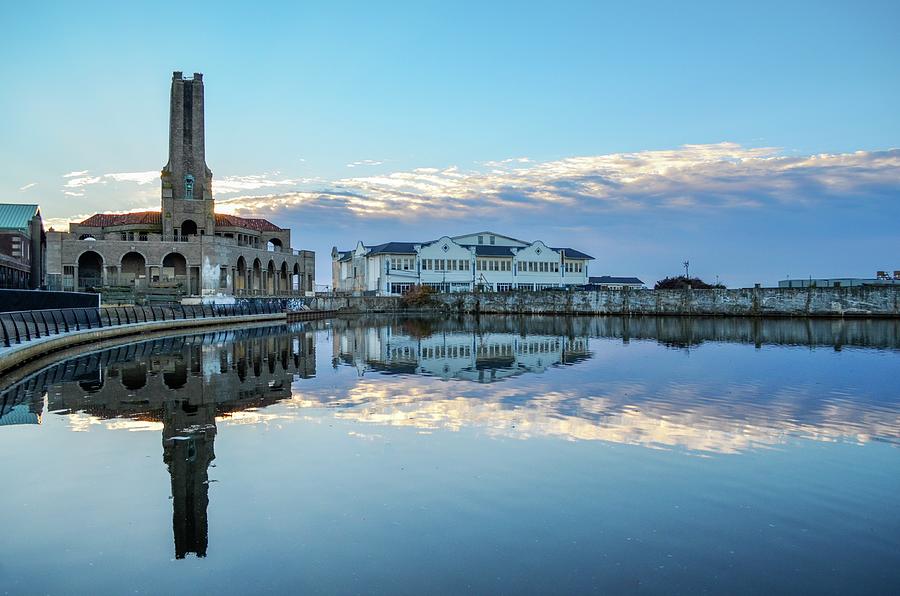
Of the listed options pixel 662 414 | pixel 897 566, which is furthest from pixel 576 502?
pixel 662 414

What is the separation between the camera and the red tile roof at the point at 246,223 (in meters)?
73.8

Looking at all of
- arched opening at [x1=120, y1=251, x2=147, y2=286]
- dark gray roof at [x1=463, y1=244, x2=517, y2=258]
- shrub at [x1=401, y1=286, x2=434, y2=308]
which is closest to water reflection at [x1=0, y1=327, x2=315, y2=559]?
arched opening at [x1=120, y1=251, x2=147, y2=286]

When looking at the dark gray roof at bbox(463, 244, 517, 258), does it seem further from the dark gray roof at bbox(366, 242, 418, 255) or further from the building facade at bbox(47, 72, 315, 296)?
the building facade at bbox(47, 72, 315, 296)

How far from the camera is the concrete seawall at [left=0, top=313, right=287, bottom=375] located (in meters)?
19.4

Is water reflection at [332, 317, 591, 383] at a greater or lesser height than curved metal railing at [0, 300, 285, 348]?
lesser

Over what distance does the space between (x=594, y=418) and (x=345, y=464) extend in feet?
17.0

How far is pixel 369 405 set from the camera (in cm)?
1441

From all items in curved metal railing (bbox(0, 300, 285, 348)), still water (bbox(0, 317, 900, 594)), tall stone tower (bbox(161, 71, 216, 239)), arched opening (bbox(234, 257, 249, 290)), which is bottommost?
still water (bbox(0, 317, 900, 594))

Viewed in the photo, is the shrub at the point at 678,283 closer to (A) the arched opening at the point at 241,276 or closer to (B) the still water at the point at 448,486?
(A) the arched opening at the point at 241,276

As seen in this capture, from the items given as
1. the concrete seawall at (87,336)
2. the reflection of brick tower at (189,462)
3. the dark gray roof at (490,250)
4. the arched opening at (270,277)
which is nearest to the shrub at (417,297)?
the dark gray roof at (490,250)

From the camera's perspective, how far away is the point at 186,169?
228ft

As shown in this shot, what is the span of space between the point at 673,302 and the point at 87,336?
52.9 meters

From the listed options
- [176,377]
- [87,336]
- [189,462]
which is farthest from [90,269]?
[189,462]

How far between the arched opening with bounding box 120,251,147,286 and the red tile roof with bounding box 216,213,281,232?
875 centimetres
